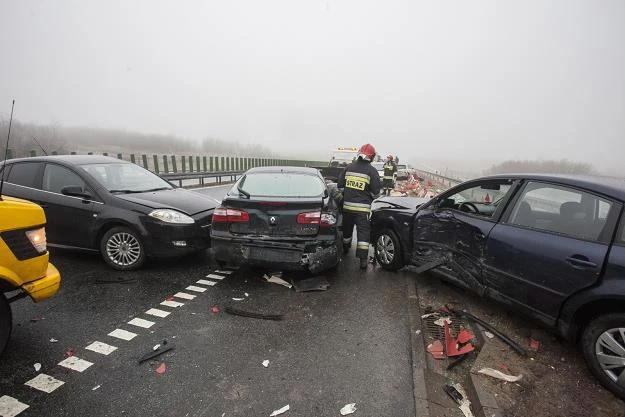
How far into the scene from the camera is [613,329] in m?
2.81

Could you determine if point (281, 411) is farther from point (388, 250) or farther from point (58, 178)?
point (58, 178)

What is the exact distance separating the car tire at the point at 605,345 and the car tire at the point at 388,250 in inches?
108

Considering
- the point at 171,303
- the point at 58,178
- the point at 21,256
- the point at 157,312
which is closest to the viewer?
the point at 21,256

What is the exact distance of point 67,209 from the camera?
5.32 m

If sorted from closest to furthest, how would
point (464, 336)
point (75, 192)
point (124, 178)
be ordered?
1. point (464, 336)
2. point (75, 192)
3. point (124, 178)

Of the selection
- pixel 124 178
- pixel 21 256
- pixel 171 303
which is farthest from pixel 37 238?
pixel 124 178

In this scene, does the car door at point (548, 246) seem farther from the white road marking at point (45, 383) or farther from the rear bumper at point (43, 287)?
the rear bumper at point (43, 287)

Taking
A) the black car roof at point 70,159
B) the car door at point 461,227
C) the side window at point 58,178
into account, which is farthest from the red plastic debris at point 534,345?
the black car roof at point 70,159

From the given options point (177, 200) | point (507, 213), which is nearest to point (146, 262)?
point (177, 200)

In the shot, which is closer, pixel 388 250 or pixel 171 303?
pixel 171 303

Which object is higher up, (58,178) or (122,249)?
(58,178)

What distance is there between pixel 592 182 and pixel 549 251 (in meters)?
0.74

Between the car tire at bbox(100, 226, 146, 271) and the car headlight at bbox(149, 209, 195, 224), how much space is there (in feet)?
1.50

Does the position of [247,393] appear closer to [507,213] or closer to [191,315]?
[191,315]
